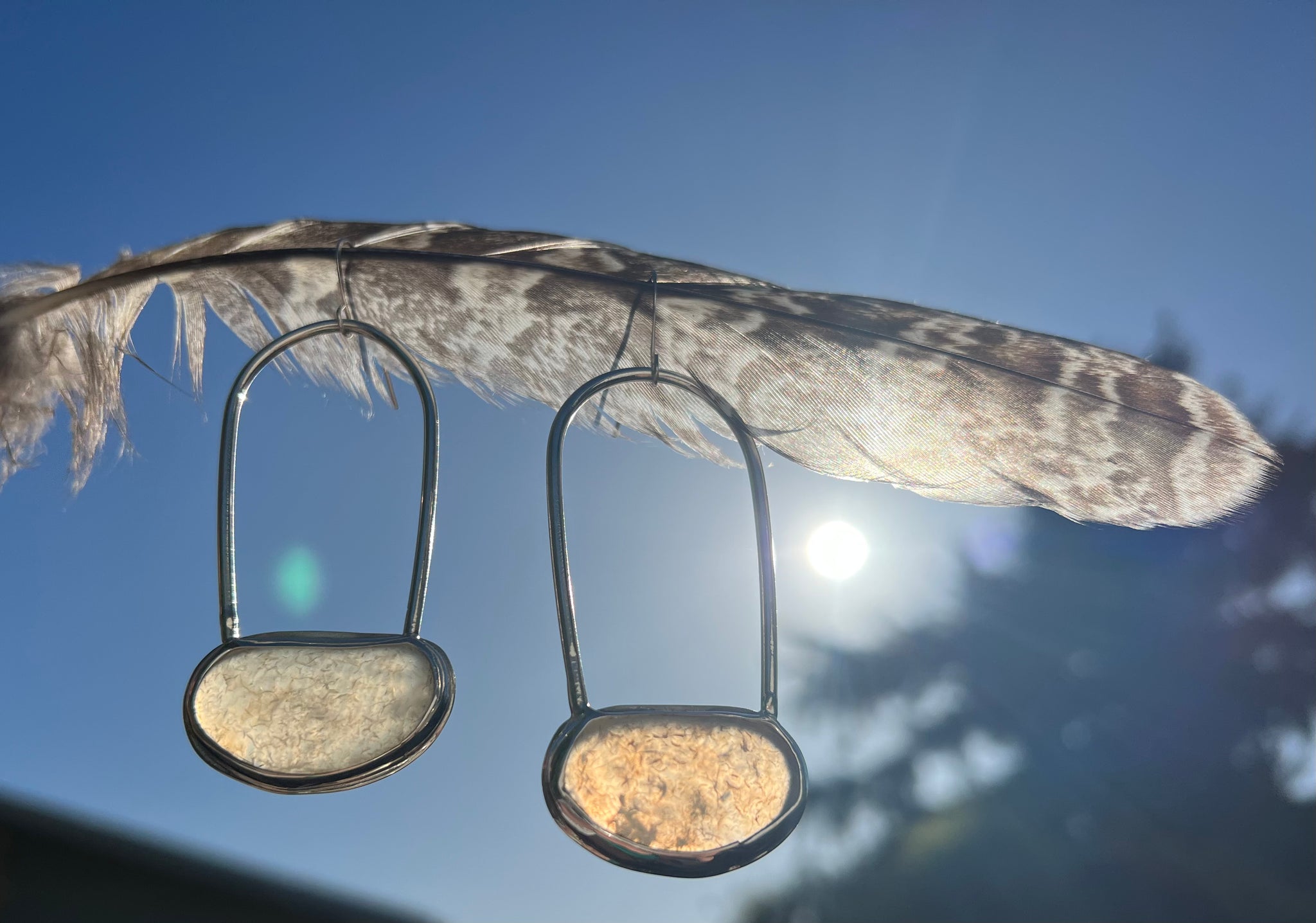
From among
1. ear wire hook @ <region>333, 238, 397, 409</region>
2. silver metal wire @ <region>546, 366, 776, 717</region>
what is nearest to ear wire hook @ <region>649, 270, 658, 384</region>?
silver metal wire @ <region>546, 366, 776, 717</region>

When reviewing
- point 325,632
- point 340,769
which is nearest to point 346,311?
point 325,632

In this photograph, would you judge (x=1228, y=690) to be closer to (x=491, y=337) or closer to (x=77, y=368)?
(x=491, y=337)

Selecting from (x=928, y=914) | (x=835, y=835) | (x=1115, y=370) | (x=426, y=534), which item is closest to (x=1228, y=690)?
(x=928, y=914)

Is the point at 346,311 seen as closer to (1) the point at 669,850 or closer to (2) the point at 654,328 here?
(2) the point at 654,328

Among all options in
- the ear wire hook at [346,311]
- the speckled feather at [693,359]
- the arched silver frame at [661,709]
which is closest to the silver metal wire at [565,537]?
the arched silver frame at [661,709]

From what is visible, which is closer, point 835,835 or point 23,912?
point 23,912

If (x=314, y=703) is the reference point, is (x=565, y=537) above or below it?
above

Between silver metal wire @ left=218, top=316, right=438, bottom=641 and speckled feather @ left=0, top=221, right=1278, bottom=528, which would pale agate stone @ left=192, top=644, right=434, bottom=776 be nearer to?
silver metal wire @ left=218, top=316, right=438, bottom=641
